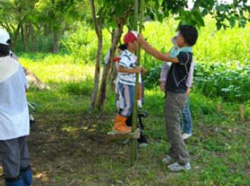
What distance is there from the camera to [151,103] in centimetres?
752

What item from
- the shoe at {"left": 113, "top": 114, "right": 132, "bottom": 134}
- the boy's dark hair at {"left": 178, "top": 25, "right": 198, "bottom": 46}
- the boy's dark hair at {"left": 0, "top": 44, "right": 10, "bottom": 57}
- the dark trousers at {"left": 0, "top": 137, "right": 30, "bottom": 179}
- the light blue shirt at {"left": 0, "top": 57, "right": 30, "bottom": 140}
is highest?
the boy's dark hair at {"left": 178, "top": 25, "right": 198, "bottom": 46}

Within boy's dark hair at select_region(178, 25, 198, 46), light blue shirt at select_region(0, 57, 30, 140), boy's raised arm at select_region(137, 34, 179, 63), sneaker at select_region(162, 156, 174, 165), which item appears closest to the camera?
light blue shirt at select_region(0, 57, 30, 140)

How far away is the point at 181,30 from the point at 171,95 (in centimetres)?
68

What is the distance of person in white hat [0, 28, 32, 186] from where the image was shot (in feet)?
10.0

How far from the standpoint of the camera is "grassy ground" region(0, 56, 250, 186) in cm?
408

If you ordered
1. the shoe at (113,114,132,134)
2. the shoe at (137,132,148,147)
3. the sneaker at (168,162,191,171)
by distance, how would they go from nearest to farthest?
the sneaker at (168,162,191,171)
the shoe at (113,114,132,134)
the shoe at (137,132,148,147)

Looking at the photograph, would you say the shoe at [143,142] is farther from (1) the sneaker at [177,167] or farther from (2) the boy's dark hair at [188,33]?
(2) the boy's dark hair at [188,33]

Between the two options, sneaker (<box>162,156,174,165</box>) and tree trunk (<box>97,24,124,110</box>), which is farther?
tree trunk (<box>97,24,124,110</box>)

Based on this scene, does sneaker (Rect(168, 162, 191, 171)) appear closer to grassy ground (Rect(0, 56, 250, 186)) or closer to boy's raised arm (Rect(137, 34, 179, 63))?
grassy ground (Rect(0, 56, 250, 186))

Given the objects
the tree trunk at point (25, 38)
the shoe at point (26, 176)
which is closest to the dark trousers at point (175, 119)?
the shoe at point (26, 176)

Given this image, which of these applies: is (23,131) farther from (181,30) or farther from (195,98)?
(195,98)

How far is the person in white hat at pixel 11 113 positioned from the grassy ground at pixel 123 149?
0.86 meters

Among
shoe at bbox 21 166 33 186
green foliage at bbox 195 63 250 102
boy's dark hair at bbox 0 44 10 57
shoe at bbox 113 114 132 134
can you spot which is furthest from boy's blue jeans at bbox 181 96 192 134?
green foliage at bbox 195 63 250 102

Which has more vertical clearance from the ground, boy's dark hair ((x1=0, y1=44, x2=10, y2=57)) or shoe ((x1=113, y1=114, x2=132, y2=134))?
boy's dark hair ((x1=0, y1=44, x2=10, y2=57))
